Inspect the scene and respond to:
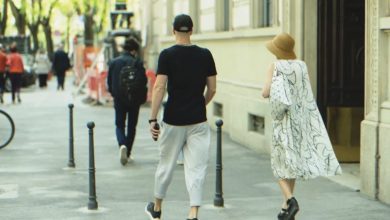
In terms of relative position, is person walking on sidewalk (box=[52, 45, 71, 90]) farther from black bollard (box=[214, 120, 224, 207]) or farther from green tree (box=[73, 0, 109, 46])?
black bollard (box=[214, 120, 224, 207])

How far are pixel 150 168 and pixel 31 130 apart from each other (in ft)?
22.6

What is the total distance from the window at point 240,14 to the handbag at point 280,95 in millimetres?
7450

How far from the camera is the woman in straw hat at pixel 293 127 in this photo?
8.09 metres

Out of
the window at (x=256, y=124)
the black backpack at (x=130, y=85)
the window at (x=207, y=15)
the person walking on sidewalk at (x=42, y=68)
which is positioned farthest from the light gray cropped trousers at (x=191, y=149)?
the person walking on sidewalk at (x=42, y=68)

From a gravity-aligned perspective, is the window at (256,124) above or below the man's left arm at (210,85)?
below

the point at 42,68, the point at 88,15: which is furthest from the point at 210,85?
the point at 88,15

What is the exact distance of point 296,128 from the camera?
8.12 metres

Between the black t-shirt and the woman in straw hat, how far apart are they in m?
0.72

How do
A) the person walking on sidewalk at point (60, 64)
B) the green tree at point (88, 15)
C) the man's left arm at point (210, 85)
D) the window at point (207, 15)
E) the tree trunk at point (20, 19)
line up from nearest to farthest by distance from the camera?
1. the man's left arm at point (210, 85)
2. the window at point (207, 15)
3. the person walking on sidewalk at point (60, 64)
4. the green tree at point (88, 15)
5. the tree trunk at point (20, 19)

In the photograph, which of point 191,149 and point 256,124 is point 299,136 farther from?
point 256,124

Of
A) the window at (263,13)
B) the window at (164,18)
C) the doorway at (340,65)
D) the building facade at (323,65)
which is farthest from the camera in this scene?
the window at (164,18)

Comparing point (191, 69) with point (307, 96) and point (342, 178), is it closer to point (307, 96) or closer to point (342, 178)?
point (307, 96)

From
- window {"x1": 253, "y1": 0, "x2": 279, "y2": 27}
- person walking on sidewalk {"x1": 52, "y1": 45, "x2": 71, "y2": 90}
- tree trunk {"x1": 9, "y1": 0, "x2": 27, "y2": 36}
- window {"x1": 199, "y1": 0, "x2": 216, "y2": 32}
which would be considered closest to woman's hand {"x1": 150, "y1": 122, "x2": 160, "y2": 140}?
window {"x1": 253, "y1": 0, "x2": 279, "y2": 27}

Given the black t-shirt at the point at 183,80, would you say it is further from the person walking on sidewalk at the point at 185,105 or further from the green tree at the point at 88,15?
the green tree at the point at 88,15
